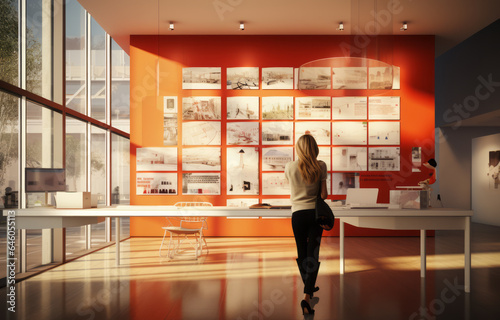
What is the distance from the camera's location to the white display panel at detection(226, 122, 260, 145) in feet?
25.8

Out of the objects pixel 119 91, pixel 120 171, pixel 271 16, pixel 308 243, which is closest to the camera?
Answer: pixel 308 243

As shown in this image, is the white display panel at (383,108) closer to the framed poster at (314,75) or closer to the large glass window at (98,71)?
the framed poster at (314,75)

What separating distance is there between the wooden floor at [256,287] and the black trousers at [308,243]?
0.29 meters

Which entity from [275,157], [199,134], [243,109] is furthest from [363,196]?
[199,134]

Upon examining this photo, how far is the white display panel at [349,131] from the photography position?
310 inches

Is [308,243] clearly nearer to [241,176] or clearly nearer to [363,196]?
[363,196]

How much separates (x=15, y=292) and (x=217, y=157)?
14.4 feet

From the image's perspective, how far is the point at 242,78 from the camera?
7.88 m

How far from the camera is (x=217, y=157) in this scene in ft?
25.7

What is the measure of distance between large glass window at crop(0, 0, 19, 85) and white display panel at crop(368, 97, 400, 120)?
5.82 meters

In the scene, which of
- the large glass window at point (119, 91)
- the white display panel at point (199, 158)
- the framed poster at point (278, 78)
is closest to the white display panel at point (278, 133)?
the framed poster at point (278, 78)

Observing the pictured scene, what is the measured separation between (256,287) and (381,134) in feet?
15.9

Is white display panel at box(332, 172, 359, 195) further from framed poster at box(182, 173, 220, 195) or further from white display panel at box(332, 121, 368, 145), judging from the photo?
framed poster at box(182, 173, 220, 195)

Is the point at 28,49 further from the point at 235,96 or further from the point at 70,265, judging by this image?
the point at 235,96
